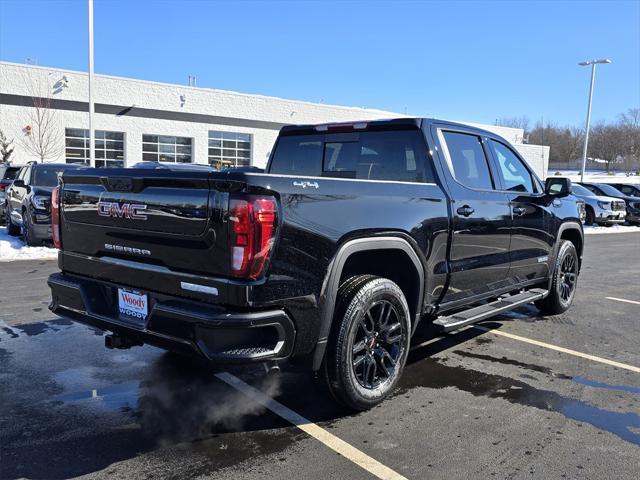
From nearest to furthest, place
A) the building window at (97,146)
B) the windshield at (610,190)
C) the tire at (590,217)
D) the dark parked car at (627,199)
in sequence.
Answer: the tire at (590,217)
the dark parked car at (627,199)
the windshield at (610,190)
the building window at (97,146)

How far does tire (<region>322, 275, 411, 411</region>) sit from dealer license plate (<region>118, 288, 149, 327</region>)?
1183 millimetres

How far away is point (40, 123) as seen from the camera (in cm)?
2675

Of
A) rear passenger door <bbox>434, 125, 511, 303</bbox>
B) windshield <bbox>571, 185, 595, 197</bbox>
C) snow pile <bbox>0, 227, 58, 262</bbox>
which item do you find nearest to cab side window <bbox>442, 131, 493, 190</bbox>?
rear passenger door <bbox>434, 125, 511, 303</bbox>

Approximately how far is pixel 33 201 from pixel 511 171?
9017 millimetres

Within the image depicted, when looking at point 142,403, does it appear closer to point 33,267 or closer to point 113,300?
point 113,300

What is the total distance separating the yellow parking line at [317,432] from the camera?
3.08 meters

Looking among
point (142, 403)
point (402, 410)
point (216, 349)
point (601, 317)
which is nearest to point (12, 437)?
point (142, 403)

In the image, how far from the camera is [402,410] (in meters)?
3.92

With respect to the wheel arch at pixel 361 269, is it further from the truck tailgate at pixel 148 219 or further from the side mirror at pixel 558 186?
the side mirror at pixel 558 186

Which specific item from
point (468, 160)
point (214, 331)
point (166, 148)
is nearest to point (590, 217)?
point (468, 160)

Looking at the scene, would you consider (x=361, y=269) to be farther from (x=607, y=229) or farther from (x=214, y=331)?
(x=607, y=229)

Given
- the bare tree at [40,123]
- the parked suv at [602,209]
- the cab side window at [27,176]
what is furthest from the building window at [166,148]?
the parked suv at [602,209]

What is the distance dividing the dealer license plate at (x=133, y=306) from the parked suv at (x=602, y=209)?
2167cm

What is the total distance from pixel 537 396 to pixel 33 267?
8.23 m
